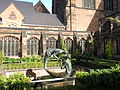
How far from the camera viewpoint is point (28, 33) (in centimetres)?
2864

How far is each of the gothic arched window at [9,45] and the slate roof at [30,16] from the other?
6621 mm

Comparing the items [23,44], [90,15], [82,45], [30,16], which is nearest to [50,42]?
[23,44]

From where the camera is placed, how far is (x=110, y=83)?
9.31 meters

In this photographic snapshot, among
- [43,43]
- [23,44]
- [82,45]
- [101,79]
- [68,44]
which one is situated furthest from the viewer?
[82,45]

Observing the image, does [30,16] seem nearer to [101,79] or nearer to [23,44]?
[23,44]

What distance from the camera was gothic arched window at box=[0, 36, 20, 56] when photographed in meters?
27.1

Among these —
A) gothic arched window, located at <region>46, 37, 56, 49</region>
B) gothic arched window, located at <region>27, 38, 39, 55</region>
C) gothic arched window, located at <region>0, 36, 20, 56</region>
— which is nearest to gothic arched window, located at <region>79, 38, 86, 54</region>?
gothic arched window, located at <region>46, 37, 56, 49</region>

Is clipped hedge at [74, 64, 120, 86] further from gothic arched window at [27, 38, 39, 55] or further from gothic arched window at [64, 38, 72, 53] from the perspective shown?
gothic arched window at [64, 38, 72, 53]

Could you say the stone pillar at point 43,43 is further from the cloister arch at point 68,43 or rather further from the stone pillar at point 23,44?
the cloister arch at point 68,43

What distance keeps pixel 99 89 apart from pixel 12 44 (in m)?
22.4

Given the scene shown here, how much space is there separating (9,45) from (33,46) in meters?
4.67

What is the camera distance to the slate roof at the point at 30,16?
1309 inches

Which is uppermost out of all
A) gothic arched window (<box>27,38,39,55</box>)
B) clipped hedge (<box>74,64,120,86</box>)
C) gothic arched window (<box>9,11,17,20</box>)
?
gothic arched window (<box>9,11,17,20</box>)

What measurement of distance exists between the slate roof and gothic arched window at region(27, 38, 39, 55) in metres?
5.90
